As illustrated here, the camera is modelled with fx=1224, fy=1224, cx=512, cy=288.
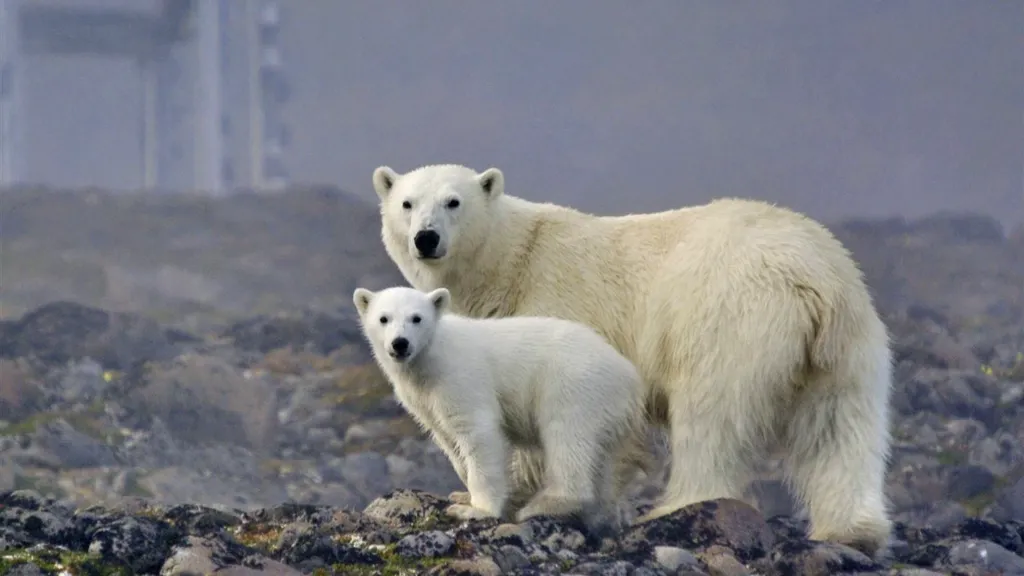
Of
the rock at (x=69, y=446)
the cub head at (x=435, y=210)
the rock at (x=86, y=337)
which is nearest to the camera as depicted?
the cub head at (x=435, y=210)

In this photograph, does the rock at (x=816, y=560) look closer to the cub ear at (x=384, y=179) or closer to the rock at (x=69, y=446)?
the cub ear at (x=384, y=179)

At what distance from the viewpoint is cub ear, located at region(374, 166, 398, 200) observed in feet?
16.8

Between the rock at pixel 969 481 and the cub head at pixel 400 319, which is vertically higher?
the cub head at pixel 400 319

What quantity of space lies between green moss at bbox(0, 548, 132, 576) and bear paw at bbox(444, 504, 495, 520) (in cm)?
113

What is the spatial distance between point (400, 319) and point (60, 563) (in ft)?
4.47

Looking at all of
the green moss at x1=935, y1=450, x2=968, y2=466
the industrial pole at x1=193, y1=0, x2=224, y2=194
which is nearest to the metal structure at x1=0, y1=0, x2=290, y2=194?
the industrial pole at x1=193, y1=0, x2=224, y2=194

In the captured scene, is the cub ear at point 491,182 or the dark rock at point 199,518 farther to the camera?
the cub ear at point 491,182

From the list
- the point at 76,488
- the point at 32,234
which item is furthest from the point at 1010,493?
the point at 32,234

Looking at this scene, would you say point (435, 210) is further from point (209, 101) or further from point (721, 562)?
point (209, 101)

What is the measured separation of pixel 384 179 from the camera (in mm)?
5145

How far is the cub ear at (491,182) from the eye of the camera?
5070mm

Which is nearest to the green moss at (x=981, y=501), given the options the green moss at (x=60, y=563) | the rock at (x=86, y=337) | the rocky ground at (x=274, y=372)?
the rocky ground at (x=274, y=372)

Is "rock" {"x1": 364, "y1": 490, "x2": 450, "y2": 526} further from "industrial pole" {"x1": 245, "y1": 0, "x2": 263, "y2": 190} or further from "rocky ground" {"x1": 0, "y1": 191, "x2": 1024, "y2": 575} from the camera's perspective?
"industrial pole" {"x1": 245, "y1": 0, "x2": 263, "y2": 190}

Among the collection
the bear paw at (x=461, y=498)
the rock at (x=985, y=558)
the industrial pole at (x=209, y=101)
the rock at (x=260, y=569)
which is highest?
the industrial pole at (x=209, y=101)
